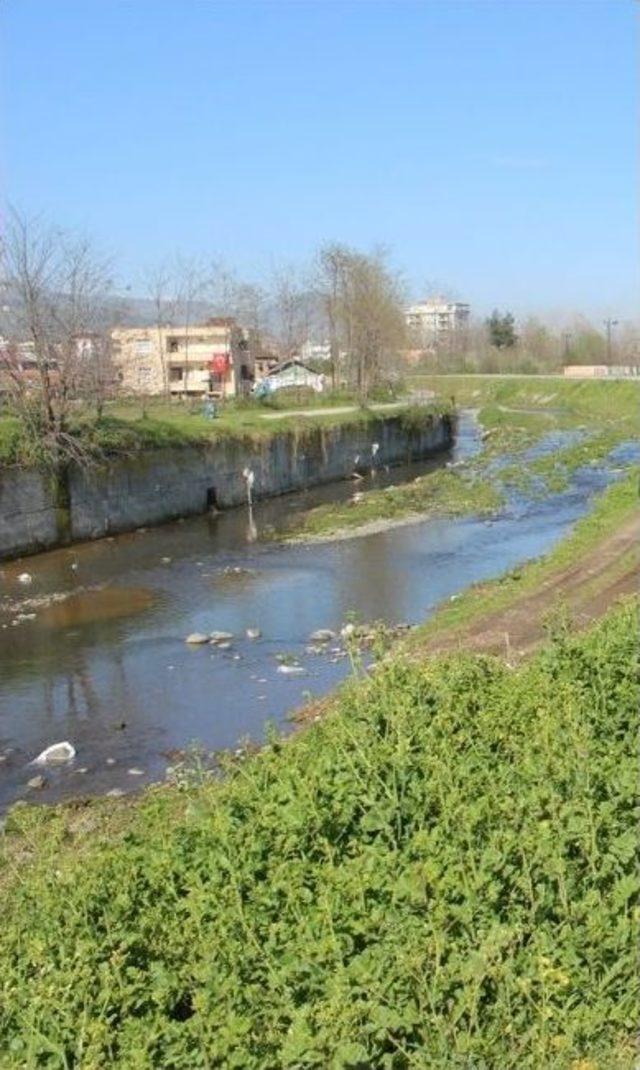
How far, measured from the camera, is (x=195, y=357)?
6353cm

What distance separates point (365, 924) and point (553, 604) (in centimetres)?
1045

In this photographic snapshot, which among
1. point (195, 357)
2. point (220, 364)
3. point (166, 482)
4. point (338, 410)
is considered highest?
point (195, 357)

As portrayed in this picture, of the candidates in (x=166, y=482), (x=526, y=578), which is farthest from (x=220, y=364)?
(x=526, y=578)

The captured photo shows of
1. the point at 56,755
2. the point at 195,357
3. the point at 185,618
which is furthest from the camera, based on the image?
the point at 195,357

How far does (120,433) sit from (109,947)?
25.3m

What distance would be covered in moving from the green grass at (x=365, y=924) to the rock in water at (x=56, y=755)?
5918 millimetres

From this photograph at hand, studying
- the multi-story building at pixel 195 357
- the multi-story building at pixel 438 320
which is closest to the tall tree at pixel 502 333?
the multi-story building at pixel 438 320

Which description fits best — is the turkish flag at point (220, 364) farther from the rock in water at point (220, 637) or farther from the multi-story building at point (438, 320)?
the rock in water at point (220, 637)

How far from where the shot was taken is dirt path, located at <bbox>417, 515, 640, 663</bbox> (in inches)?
516

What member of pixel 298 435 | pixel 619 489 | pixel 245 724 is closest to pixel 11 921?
pixel 245 724

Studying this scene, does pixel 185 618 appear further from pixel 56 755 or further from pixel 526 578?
pixel 56 755

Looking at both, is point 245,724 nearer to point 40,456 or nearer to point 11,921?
point 11,921

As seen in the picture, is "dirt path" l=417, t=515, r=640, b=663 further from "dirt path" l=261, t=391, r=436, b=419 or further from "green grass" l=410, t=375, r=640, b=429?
"green grass" l=410, t=375, r=640, b=429

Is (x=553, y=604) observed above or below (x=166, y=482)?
below
